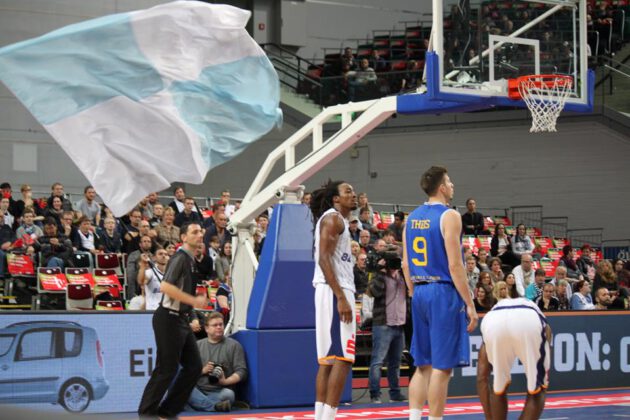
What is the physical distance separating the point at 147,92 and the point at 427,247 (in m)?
2.97

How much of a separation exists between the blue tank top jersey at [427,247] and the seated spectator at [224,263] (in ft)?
29.5

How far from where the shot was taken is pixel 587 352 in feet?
52.3

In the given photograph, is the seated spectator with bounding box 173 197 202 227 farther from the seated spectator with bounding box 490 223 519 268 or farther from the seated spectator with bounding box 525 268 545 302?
the seated spectator with bounding box 490 223 519 268

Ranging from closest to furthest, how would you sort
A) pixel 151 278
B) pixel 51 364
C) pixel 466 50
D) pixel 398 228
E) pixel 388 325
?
pixel 51 364 < pixel 388 325 < pixel 466 50 < pixel 151 278 < pixel 398 228

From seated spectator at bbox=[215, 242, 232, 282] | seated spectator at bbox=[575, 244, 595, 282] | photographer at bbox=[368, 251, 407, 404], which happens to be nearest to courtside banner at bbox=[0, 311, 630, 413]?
photographer at bbox=[368, 251, 407, 404]

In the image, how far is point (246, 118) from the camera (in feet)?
34.5

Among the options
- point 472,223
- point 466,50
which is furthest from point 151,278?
point 472,223

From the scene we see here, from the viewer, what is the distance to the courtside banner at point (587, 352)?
→ 15523 mm

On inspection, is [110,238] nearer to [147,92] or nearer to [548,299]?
[548,299]

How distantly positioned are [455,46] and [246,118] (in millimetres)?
4600

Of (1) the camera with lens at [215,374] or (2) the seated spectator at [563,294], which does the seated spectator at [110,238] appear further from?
(2) the seated spectator at [563,294]

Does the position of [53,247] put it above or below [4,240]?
below

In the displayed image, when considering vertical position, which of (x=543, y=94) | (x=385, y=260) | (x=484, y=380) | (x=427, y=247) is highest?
(x=543, y=94)

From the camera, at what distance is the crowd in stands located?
14398mm
